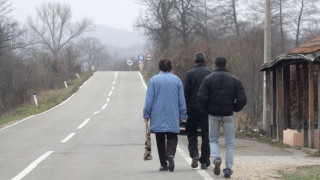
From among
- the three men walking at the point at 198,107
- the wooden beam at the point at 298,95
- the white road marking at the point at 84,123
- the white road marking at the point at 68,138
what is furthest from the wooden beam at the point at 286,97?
the three men walking at the point at 198,107

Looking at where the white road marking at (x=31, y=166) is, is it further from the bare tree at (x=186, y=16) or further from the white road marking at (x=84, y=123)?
the bare tree at (x=186, y=16)

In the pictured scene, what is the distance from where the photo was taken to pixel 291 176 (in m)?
8.61

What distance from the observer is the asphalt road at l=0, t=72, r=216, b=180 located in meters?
8.91

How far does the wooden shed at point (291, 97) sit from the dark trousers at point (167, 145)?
21.1 ft

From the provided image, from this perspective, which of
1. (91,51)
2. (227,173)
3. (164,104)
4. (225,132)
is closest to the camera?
(227,173)

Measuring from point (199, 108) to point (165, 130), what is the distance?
0.67 meters

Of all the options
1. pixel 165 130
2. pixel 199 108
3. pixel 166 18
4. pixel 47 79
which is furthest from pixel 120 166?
pixel 166 18

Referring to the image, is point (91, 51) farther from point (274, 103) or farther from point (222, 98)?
point (222, 98)

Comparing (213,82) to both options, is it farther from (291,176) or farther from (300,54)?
(300,54)

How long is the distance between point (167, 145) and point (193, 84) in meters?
1.11

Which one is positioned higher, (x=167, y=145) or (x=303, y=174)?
(x=167, y=145)

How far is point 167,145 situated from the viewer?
347 inches

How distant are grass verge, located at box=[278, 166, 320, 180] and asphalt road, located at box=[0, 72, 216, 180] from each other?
1.24m

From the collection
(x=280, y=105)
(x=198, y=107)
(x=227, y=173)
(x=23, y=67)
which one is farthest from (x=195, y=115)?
(x=23, y=67)
